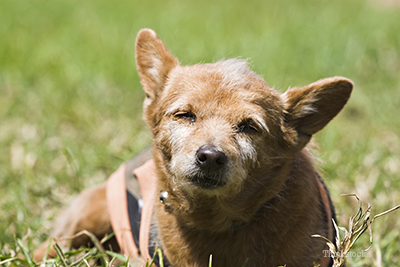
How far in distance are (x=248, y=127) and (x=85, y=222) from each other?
1.72 meters

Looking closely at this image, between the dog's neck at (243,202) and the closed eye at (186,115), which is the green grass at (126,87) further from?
the closed eye at (186,115)

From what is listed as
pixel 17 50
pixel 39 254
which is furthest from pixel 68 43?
pixel 39 254

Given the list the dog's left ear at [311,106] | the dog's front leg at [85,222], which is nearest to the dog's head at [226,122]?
the dog's left ear at [311,106]

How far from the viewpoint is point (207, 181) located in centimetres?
273

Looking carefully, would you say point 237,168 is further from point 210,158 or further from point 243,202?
point 243,202

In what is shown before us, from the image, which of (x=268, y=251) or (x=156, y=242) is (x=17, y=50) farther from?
(x=268, y=251)

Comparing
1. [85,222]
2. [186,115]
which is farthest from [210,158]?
[85,222]

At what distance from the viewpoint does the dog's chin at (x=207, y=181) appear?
2.70 meters

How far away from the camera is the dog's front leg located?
12.4 feet

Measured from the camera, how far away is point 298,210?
2.90m

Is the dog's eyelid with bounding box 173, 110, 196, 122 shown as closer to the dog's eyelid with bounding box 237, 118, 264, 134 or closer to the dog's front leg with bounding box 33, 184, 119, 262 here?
the dog's eyelid with bounding box 237, 118, 264, 134

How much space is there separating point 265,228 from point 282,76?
152 inches

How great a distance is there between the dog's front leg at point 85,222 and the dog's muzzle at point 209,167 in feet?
4.61

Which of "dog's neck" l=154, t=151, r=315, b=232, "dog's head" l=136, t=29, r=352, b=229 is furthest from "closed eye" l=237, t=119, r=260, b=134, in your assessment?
"dog's neck" l=154, t=151, r=315, b=232
